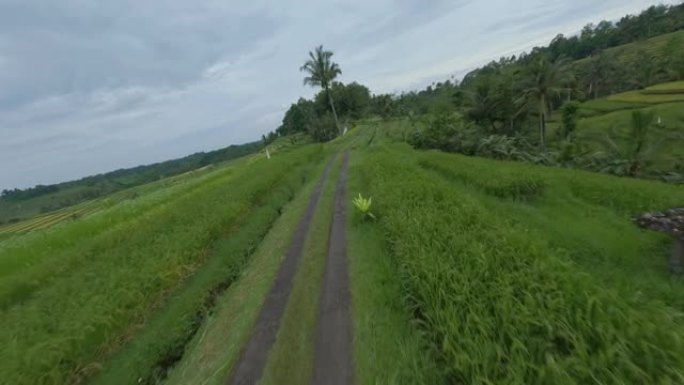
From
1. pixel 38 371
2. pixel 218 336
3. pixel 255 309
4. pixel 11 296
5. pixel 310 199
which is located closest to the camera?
pixel 38 371

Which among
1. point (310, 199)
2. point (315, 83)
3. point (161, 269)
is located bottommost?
point (310, 199)

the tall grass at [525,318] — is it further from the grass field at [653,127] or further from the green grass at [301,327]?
the grass field at [653,127]

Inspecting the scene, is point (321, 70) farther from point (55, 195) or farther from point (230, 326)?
point (55, 195)

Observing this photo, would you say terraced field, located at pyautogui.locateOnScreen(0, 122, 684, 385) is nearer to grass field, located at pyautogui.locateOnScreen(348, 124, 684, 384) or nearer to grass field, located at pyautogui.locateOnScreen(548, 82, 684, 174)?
grass field, located at pyautogui.locateOnScreen(348, 124, 684, 384)

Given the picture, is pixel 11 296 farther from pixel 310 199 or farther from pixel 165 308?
pixel 310 199

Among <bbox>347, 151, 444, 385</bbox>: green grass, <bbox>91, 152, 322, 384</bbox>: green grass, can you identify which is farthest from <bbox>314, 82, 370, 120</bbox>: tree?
<bbox>347, 151, 444, 385</bbox>: green grass

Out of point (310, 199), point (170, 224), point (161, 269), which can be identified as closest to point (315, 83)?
point (310, 199)
